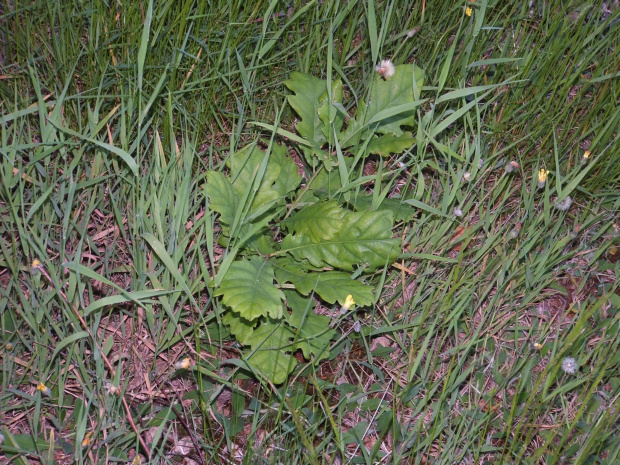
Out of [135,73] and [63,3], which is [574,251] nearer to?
[135,73]

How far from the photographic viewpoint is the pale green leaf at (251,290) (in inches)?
75.6

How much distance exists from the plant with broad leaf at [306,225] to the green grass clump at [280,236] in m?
0.05

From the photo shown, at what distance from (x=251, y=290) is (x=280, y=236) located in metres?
0.46

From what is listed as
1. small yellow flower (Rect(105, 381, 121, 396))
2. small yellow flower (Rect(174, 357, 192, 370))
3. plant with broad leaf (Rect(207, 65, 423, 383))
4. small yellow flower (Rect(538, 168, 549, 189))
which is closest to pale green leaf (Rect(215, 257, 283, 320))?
plant with broad leaf (Rect(207, 65, 423, 383))

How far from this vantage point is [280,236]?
95.2 inches

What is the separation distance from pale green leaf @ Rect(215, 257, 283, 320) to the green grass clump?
93mm

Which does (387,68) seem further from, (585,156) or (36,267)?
(36,267)

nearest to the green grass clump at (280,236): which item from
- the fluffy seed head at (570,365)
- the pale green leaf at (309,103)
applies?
the fluffy seed head at (570,365)

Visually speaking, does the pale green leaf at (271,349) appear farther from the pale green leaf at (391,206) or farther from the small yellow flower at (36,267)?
the small yellow flower at (36,267)

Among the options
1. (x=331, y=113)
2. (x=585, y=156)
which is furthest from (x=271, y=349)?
(x=585, y=156)

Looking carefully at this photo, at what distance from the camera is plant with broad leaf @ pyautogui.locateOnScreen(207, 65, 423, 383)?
2.04 m

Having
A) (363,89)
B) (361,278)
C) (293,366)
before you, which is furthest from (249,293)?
(363,89)

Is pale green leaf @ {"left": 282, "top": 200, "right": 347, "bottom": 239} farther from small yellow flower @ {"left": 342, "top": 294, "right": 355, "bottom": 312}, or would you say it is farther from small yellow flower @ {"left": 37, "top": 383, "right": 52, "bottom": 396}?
small yellow flower @ {"left": 37, "top": 383, "right": 52, "bottom": 396}

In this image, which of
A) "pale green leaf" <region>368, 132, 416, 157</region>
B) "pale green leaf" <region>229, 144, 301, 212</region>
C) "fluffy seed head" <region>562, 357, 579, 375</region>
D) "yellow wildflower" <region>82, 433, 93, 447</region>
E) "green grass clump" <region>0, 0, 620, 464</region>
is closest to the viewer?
"yellow wildflower" <region>82, 433, 93, 447</region>
